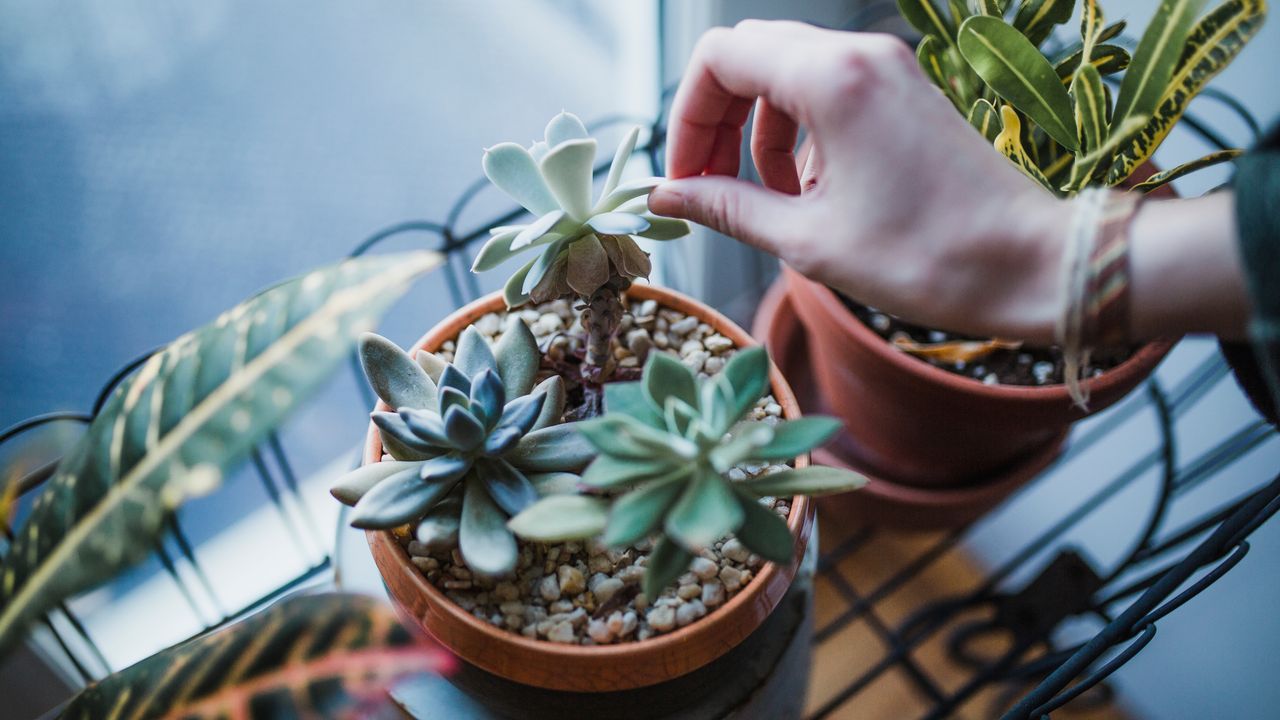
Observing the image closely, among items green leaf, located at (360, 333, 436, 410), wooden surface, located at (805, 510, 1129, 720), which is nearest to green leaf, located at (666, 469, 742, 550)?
green leaf, located at (360, 333, 436, 410)

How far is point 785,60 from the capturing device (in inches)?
19.1

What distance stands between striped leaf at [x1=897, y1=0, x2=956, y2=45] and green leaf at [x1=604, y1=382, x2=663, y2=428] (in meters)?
0.47

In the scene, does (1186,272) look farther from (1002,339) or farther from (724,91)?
(724,91)

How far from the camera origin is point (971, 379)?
749mm

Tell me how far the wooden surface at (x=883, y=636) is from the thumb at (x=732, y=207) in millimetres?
644

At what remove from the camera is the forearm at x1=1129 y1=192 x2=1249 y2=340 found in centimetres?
43

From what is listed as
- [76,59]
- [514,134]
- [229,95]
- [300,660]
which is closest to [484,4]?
[514,134]

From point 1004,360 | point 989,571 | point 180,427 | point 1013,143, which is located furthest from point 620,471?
point 989,571

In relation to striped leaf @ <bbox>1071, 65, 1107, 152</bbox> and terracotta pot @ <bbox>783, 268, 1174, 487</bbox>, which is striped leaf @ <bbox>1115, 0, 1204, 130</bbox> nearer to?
striped leaf @ <bbox>1071, 65, 1107, 152</bbox>

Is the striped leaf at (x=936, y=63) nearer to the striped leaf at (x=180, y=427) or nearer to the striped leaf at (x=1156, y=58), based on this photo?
Answer: the striped leaf at (x=1156, y=58)

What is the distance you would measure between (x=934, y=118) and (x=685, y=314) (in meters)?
0.29

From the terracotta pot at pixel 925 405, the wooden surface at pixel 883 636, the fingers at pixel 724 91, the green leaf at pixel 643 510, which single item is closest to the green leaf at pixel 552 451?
the green leaf at pixel 643 510

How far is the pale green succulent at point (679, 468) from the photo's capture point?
0.44 m

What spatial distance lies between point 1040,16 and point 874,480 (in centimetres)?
47
